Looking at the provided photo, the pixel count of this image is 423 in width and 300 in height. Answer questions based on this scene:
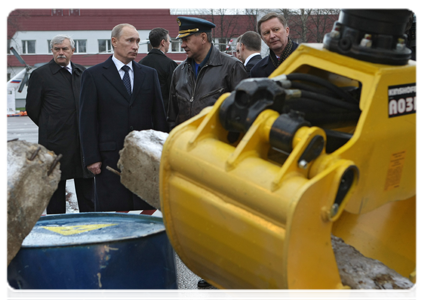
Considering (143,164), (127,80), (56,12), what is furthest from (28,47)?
(143,164)

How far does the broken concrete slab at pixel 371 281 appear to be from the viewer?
204cm

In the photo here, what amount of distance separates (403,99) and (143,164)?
166 cm

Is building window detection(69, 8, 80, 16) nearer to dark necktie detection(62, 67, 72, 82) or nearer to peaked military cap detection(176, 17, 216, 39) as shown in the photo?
dark necktie detection(62, 67, 72, 82)

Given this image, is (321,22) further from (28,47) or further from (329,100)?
(329,100)

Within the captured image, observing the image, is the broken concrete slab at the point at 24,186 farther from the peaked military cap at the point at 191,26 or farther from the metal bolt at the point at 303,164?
the peaked military cap at the point at 191,26

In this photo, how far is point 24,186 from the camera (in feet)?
8.00

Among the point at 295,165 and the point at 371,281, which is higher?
the point at 295,165

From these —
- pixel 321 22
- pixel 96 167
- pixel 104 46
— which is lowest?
pixel 96 167

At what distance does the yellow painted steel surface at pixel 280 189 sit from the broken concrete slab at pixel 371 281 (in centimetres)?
8

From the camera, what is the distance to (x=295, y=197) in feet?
5.47

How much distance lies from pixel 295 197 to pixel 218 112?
564 millimetres

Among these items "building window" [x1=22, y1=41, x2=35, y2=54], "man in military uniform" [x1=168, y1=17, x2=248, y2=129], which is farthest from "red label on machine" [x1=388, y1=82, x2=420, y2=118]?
"building window" [x1=22, y1=41, x2=35, y2=54]

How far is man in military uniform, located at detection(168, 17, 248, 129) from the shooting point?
13.6 feet

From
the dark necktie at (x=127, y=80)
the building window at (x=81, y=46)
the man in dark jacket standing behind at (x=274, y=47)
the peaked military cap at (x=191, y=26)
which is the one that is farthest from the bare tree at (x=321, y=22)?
the dark necktie at (x=127, y=80)
